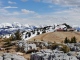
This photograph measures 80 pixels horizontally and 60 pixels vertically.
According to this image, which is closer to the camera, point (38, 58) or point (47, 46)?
point (38, 58)

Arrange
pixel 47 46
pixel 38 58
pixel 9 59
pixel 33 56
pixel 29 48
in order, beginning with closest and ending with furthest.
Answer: pixel 9 59 < pixel 38 58 < pixel 33 56 < pixel 29 48 < pixel 47 46

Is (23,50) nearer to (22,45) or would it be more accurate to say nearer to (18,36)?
(22,45)

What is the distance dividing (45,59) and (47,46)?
34064 mm

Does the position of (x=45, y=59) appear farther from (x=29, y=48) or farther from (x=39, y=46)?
(x=39, y=46)

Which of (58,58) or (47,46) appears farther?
(47,46)

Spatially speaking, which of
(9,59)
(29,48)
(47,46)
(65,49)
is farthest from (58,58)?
(47,46)

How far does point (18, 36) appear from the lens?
105312 millimetres

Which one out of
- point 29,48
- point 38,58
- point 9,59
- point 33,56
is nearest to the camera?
point 9,59

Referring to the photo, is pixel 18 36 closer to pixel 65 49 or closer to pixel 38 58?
pixel 65 49

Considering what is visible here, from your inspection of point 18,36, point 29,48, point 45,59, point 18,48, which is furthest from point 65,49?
point 18,36

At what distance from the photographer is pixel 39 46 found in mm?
70438

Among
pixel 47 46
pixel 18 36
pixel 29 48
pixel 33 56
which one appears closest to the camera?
pixel 33 56

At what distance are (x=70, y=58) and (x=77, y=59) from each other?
4.14 ft

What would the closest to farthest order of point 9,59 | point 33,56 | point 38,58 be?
point 9,59
point 38,58
point 33,56
